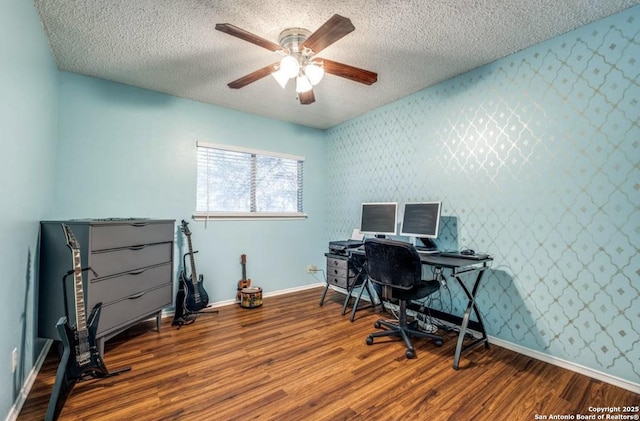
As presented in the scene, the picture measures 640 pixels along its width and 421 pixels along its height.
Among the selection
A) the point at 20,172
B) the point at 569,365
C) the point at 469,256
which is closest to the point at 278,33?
the point at 20,172

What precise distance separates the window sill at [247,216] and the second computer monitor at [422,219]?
1.68 m

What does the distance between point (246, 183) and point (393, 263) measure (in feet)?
7.34

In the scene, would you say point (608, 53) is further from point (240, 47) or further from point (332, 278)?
point (332, 278)

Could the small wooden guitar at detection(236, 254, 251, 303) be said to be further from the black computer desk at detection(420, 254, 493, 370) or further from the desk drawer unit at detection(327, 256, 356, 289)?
the black computer desk at detection(420, 254, 493, 370)

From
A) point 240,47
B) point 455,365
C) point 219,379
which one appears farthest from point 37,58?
point 455,365

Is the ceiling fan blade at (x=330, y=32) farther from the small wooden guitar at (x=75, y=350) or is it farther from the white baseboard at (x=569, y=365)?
the white baseboard at (x=569, y=365)

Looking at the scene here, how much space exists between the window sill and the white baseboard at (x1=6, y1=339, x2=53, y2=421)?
5.28 feet

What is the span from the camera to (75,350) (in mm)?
1542

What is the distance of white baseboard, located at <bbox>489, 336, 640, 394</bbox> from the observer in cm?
174

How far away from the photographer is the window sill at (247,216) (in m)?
3.26

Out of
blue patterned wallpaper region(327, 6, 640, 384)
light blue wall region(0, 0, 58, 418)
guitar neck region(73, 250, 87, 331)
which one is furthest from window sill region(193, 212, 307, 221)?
blue patterned wallpaper region(327, 6, 640, 384)

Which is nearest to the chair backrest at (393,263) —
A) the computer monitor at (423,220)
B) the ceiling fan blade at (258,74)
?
the computer monitor at (423,220)

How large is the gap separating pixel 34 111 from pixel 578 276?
3.83 meters

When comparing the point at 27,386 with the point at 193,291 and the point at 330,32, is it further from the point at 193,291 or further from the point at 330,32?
the point at 330,32
